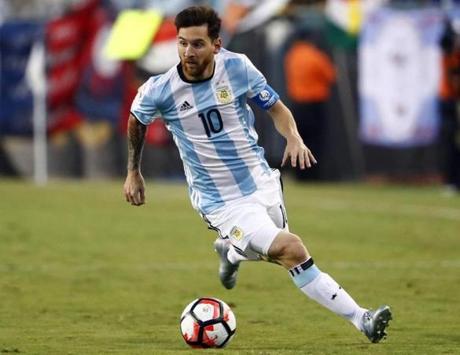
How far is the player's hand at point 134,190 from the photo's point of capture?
9930mm

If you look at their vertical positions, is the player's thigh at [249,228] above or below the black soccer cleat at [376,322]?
above

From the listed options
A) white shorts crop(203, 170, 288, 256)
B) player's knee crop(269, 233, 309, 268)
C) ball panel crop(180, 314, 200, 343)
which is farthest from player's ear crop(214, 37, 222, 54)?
ball panel crop(180, 314, 200, 343)

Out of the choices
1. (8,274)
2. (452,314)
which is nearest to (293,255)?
(452,314)

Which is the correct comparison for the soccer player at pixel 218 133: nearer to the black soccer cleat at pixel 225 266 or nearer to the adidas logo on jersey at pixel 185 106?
the adidas logo on jersey at pixel 185 106

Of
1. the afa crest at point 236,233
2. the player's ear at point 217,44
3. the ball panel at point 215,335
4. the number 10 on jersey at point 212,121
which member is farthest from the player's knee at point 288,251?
the player's ear at point 217,44

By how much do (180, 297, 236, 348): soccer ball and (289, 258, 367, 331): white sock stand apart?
556 millimetres

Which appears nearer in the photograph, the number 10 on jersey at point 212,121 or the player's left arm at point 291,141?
the player's left arm at point 291,141

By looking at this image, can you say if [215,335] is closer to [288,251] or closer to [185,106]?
[288,251]

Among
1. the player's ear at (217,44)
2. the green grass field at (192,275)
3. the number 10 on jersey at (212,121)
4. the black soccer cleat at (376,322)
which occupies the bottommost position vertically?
the green grass field at (192,275)

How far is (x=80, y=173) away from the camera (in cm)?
3155

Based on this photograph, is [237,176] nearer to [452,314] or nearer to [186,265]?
[452,314]

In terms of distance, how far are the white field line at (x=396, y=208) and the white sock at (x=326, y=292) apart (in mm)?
11496

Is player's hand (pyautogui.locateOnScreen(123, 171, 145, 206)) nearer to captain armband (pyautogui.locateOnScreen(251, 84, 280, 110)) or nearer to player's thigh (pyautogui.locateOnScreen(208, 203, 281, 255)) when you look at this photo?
player's thigh (pyautogui.locateOnScreen(208, 203, 281, 255))

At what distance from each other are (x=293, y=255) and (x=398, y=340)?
1037 millimetres
